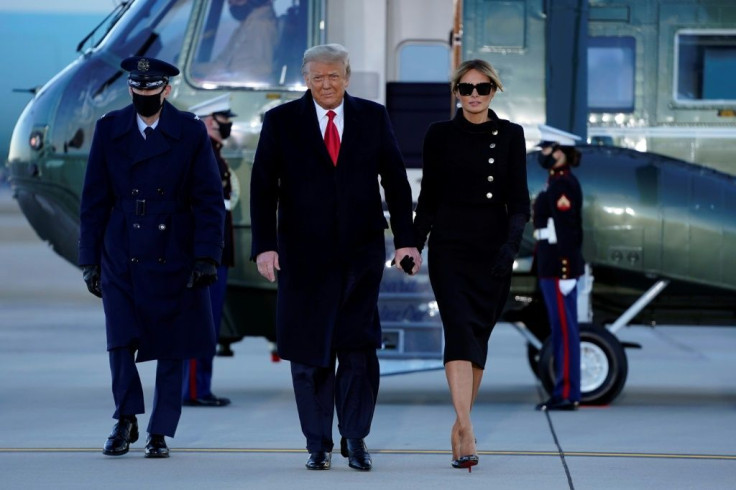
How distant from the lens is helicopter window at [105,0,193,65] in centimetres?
1138

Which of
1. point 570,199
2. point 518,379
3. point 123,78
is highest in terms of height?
point 123,78

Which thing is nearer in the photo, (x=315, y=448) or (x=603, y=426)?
(x=315, y=448)

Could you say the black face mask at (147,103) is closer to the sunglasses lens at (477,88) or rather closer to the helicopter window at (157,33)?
the sunglasses lens at (477,88)

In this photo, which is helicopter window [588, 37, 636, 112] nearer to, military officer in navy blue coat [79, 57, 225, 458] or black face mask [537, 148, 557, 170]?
black face mask [537, 148, 557, 170]

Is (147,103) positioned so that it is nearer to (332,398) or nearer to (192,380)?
(332,398)

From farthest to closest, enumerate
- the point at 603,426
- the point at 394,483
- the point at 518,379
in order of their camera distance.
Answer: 1. the point at 518,379
2. the point at 603,426
3. the point at 394,483

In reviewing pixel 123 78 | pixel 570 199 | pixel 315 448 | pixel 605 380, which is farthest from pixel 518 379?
pixel 315 448

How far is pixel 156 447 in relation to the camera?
8.23 m

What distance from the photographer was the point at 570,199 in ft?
34.8

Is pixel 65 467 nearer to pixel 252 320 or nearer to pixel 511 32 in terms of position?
pixel 252 320

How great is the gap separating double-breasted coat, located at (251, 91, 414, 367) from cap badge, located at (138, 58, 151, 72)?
0.72m

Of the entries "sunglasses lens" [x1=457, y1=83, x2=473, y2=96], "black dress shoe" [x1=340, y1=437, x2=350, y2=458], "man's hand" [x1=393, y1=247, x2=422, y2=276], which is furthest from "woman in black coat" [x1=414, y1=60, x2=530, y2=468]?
"black dress shoe" [x1=340, y1=437, x2=350, y2=458]

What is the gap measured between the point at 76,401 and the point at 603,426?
3.46m

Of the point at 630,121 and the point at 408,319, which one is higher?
the point at 630,121
